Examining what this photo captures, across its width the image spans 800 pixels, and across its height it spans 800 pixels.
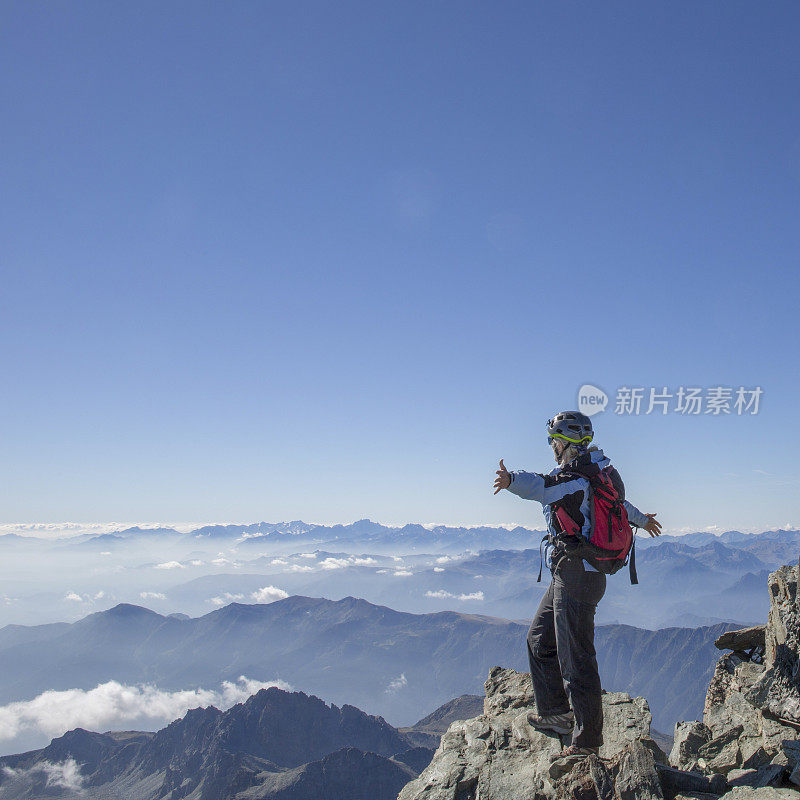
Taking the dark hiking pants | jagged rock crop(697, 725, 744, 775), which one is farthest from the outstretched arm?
jagged rock crop(697, 725, 744, 775)

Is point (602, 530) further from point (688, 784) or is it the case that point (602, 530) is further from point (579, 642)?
point (688, 784)

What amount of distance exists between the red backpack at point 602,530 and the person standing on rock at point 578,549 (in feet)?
0.05

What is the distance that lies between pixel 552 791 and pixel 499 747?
2565 mm

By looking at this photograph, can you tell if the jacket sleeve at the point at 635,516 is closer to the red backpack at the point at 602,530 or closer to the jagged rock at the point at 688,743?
the red backpack at the point at 602,530

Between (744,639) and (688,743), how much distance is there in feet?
15.0

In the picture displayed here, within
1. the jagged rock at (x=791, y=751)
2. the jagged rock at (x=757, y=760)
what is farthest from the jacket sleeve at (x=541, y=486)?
the jagged rock at (x=757, y=760)

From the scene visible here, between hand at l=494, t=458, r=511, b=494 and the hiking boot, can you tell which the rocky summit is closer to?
the hiking boot

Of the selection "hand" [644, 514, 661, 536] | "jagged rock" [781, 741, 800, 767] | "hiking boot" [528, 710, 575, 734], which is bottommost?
"hiking boot" [528, 710, 575, 734]

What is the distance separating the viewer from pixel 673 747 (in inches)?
406

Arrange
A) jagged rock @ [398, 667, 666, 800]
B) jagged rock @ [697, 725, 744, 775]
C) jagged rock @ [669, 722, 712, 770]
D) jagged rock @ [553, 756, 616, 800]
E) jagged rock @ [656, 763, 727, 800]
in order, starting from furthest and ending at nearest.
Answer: jagged rock @ [669, 722, 712, 770], jagged rock @ [697, 725, 744, 775], jagged rock @ [398, 667, 666, 800], jagged rock @ [553, 756, 616, 800], jagged rock @ [656, 763, 727, 800]

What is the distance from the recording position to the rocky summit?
7020mm

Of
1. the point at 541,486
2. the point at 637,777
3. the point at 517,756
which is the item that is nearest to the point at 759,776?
the point at 637,777

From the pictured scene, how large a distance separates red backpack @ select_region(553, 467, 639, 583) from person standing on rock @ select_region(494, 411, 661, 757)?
2cm

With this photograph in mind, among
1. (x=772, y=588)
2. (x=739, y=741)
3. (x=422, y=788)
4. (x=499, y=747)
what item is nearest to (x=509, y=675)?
(x=499, y=747)
